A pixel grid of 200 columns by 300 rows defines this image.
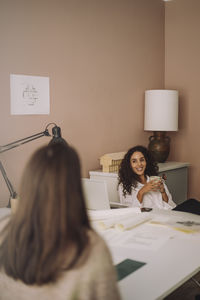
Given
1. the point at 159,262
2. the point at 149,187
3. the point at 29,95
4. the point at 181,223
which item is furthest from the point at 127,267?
the point at 29,95

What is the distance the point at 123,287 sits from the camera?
146 centimetres

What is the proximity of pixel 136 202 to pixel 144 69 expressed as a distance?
1779 millimetres

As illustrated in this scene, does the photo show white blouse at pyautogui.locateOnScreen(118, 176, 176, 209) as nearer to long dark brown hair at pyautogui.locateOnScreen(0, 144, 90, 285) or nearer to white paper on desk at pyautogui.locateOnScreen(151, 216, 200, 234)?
white paper on desk at pyautogui.locateOnScreen(151, 216, 200, 234)

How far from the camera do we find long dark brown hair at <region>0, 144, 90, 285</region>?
1.01 meters

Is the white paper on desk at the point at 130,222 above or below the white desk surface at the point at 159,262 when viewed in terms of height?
above

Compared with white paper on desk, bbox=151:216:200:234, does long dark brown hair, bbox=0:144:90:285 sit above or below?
above

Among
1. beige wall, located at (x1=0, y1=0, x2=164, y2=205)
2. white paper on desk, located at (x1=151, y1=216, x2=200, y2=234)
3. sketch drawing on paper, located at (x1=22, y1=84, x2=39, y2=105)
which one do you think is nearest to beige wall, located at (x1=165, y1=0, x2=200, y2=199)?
beige wall, located at (x1=0, y1=0, x2=164, y2=205)

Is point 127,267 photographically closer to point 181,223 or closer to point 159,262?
point 159,262

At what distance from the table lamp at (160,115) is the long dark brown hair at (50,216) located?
3062 mm

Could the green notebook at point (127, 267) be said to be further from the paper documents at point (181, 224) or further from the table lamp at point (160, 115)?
the table lamp at point (160, 115)

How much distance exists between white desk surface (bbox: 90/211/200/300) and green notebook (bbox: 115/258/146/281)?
19 mm

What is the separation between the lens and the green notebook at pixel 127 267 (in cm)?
156

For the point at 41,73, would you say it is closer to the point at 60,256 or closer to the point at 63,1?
the point at 63,1

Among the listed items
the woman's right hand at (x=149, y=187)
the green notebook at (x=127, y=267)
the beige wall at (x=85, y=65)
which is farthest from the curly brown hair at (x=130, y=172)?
the green notebook at (x=127, y=267)
